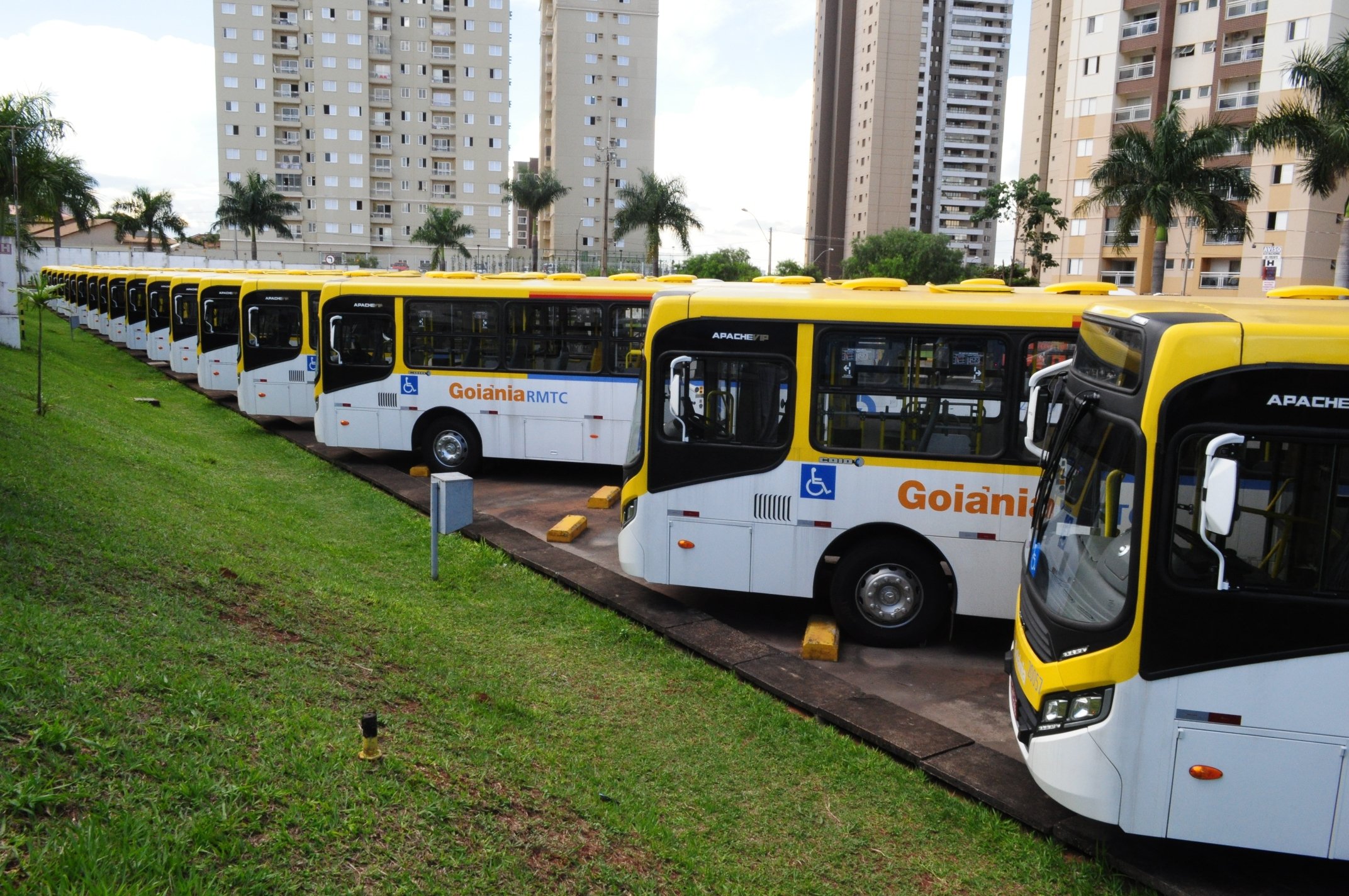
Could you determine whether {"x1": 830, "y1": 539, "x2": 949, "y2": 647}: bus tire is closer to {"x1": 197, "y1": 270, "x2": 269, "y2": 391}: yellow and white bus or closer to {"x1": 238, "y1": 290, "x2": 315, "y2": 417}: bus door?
{"x1": 238, "y1": 290, "x2": 315, "y2": 417}: bus door

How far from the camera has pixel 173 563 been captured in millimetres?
7707

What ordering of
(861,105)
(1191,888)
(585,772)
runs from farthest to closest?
(861,105)
(585,772)
(1191,888)

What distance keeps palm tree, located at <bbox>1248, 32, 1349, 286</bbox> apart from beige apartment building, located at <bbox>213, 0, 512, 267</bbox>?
6364 cm

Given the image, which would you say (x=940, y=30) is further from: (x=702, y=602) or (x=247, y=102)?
(x=702, y=602)

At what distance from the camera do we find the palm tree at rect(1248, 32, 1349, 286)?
29969 mm

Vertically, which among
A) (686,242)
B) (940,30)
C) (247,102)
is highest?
(940,30)

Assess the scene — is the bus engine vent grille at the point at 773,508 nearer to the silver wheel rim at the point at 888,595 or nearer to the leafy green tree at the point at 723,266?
the silver wheel rim at the point at 888,595

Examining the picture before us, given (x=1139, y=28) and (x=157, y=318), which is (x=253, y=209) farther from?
(x=1139, y=28)

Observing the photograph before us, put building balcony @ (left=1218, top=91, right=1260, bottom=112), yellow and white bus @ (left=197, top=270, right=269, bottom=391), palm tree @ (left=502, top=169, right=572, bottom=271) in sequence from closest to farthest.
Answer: yellow and white bus @ (left=197, top=270, right=269, bottom=391)
building balcony @ (left=1218, top=91, right=1260, bottom=112)
palm tree @ (left=502, top=169, right=572, bottom=271)

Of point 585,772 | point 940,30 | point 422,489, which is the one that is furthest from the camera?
point 940,30

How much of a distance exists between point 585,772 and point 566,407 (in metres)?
9.32

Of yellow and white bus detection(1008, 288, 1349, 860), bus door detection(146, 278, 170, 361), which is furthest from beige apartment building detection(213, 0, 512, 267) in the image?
yellow and white bus detection(1008, 288, 1349, 860)

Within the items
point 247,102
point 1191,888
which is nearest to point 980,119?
point 247,102

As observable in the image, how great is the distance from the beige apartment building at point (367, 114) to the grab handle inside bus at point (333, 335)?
236ft
